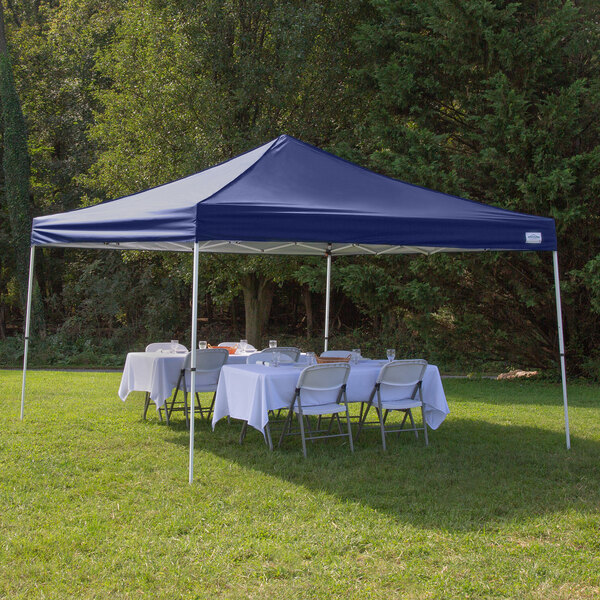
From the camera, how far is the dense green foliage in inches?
486

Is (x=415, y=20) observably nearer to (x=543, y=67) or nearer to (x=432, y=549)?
(x=543, y=67)

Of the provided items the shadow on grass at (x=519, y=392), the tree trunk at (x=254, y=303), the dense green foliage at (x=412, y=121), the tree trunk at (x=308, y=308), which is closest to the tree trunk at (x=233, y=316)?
the tree trunk at (x=308, y=308)

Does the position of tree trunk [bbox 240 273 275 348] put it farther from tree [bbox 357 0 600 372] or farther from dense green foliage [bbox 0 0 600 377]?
tree [bbox 357 0 600 372]

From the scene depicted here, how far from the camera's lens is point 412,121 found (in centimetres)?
1448

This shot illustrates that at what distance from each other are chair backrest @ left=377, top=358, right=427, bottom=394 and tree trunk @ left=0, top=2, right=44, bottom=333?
13981 mm

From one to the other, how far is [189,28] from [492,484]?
11.4 m

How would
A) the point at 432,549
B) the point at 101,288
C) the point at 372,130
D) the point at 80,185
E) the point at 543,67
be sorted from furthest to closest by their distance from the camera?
the point at 80,185 → the point at 101,288 → the point at 372,130 → the point at 543,67 → the point at 432,549

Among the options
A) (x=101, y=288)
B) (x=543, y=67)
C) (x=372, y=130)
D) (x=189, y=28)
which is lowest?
(x=101, y=288)

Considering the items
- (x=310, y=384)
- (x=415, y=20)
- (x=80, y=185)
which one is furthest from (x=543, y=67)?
(x=80, y=185)

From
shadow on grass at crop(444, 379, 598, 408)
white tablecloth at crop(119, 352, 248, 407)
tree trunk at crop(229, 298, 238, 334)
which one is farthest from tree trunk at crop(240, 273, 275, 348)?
white tablecloth at crop(119, 352, 248, 407)

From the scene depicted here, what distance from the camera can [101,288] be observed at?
60.5 feet

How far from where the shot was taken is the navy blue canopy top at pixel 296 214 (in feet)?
18.6

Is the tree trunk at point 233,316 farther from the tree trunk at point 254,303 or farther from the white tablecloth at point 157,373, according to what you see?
the white tablecloth at point 157,373

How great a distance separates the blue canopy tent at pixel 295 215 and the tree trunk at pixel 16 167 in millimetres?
12094
